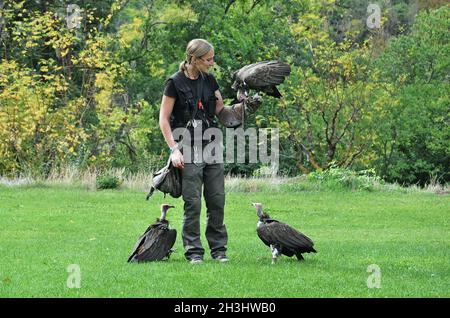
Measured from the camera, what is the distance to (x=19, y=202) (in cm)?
1823

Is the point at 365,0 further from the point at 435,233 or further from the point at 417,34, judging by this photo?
the point at 435,233

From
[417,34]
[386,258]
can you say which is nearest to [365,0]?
[417,34]

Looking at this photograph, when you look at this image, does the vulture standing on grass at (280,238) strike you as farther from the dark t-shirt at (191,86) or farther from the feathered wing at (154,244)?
the dark t-shirt at (191,86)

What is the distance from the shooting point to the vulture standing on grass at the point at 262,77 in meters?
10.3

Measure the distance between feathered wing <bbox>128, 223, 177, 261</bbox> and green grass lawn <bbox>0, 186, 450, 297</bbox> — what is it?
199 mm

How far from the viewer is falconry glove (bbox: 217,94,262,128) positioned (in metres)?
10.4

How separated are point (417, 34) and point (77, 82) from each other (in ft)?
47.5

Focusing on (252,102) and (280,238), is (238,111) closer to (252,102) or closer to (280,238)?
(252,102)

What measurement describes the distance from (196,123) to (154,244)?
4.56 feet

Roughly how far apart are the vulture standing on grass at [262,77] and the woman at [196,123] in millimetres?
223

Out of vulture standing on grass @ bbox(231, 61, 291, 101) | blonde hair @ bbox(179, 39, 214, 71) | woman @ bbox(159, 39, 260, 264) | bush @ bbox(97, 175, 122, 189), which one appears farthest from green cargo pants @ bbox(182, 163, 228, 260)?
bush @ bbox(97, 175, 122, 189)

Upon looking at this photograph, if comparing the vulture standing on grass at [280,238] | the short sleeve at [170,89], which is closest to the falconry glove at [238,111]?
the short sleeve at [170,89]

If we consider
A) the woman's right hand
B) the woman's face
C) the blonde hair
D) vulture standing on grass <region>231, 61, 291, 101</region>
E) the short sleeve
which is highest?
the blonde hair

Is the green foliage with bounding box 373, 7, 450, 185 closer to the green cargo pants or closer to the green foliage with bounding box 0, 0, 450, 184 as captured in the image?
the green foliage with bounding box 0, 0, 450, 184
